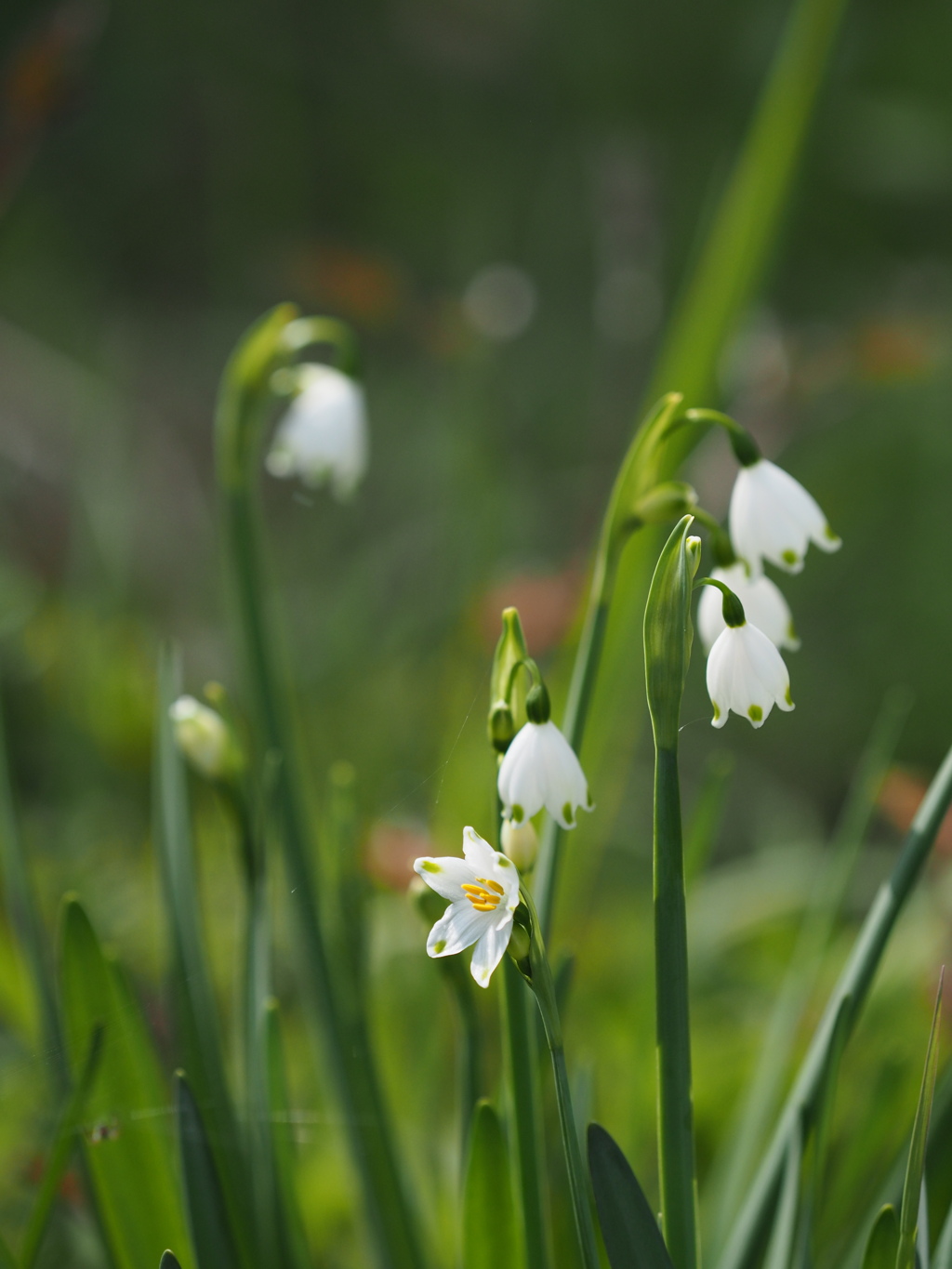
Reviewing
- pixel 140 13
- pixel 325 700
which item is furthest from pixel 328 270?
pixel 140 13

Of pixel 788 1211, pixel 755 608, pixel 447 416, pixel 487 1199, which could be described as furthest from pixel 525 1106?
pixel 447 416

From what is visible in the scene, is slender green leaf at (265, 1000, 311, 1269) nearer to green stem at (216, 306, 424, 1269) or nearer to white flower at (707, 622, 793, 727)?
green stem at (216, 306, 424, 1269)

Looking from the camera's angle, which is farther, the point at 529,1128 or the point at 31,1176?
the point at 31,1176

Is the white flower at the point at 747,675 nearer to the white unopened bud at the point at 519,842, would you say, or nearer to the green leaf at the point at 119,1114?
the white unopened bud at the point at 519,842

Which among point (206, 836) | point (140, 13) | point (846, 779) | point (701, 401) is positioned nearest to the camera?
point (701, 401)

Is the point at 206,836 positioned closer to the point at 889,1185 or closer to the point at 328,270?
the point at 328,270

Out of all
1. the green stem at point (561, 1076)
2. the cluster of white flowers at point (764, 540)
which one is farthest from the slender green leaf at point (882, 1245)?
the cluster of white flowers at point (764, 540)
